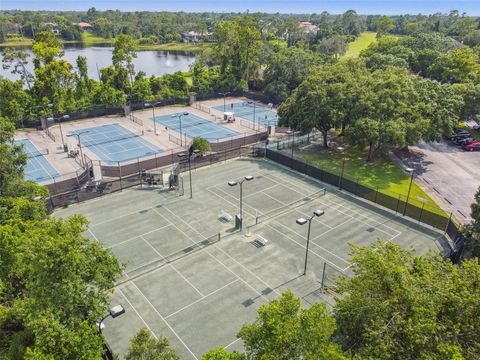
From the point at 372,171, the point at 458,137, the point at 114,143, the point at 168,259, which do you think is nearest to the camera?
the point at 168,259

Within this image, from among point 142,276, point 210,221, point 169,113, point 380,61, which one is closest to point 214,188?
point 210,221

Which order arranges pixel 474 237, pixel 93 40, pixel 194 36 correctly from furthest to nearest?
pixel 194 36 → pixel 93 40 → pixel 474 237

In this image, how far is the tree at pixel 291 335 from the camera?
11.1 meters

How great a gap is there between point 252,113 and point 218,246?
141 ft

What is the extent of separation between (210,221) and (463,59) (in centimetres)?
5552

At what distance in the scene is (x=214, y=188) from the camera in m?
35.6

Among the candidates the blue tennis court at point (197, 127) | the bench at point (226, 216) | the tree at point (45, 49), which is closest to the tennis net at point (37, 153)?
the blue tennis court at point (197, 127)

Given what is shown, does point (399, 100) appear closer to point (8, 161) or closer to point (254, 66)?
point (8, 161)

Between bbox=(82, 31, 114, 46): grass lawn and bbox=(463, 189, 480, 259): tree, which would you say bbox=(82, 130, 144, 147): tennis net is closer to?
bbox=(463, 189, 480, 259): tree

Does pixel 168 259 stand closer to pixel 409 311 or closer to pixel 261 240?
pixel 261 240

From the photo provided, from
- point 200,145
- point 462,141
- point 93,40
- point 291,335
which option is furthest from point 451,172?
point 93,40

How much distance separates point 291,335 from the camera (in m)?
11.1

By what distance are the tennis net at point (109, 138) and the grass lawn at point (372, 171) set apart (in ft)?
81.8

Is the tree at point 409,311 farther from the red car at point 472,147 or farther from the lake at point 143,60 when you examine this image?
the lake at point 143,60
